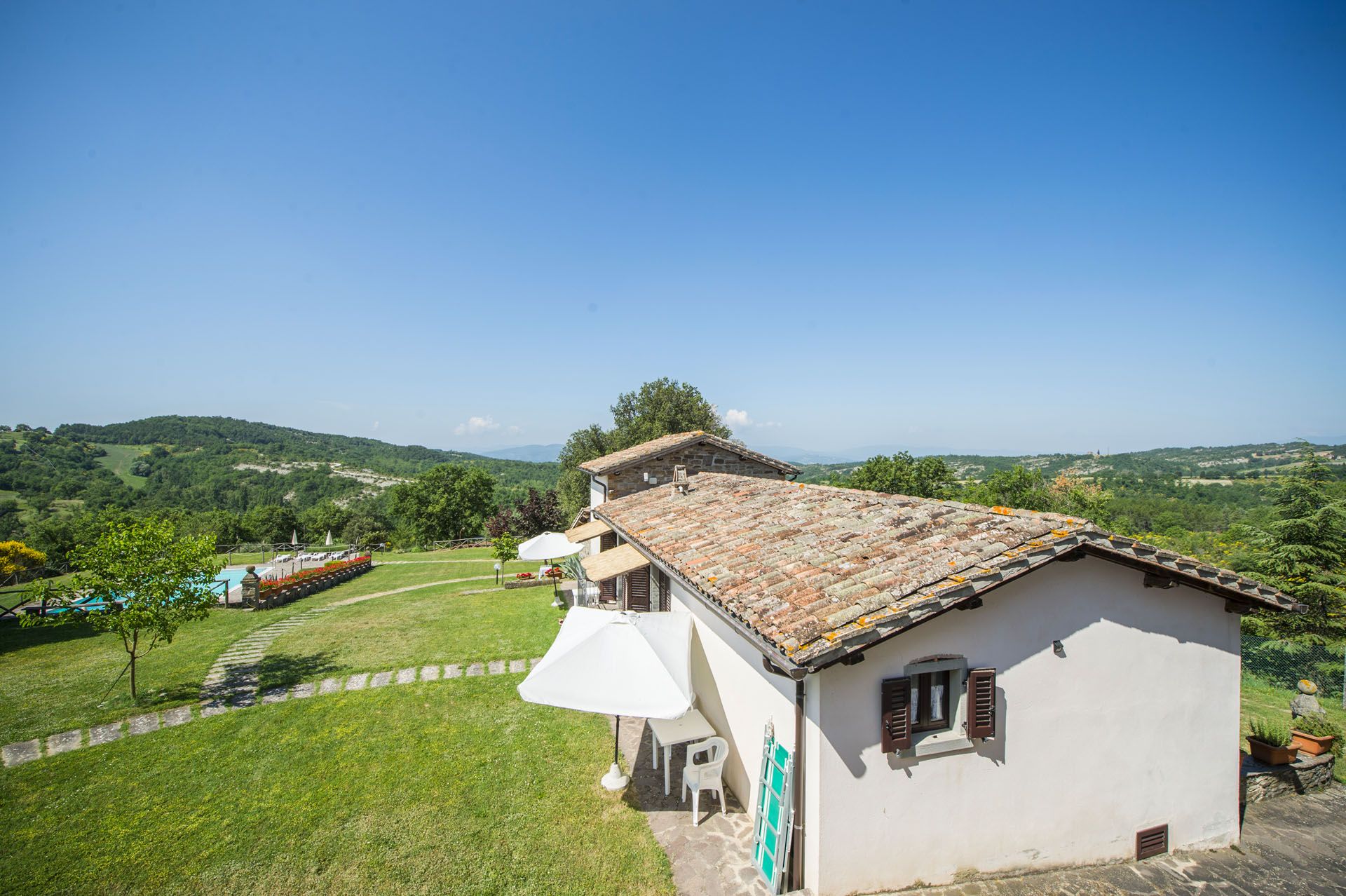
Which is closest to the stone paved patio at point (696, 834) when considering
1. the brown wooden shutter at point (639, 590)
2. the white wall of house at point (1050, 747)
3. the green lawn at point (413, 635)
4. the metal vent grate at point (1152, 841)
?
the white wall of house at point (1050, 747)

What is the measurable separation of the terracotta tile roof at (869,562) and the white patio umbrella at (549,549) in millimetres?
10683

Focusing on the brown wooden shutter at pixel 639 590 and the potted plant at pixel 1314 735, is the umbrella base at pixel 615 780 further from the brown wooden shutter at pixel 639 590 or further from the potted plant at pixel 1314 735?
the potted plant at pixel 1314 735

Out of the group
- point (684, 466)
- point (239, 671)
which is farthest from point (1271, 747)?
point (239, 671)

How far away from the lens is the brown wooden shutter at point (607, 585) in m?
18.9

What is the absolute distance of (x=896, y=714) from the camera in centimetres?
614

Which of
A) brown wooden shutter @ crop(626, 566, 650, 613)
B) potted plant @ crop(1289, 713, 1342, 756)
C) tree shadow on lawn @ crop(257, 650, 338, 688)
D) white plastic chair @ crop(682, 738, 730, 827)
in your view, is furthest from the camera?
brown wooden shutter @ crop(626, 566, 650, 613)

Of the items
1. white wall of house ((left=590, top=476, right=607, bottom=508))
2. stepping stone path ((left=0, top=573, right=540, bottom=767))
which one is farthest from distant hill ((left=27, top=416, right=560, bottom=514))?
stepping stone path ((left=0, top=573, right=540, bottom=767))

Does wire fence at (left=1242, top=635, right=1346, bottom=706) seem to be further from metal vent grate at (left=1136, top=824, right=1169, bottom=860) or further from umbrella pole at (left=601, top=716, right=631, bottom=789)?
umbrella pole at (left=601, top=716, right=631, bottom=789)

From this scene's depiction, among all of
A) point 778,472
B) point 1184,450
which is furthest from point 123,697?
point 1184,450

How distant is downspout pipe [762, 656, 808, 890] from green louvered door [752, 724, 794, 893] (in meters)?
0.06

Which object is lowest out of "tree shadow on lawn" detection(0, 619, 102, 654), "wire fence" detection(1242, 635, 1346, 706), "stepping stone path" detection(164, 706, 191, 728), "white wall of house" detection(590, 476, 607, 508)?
"wire fence" detection(1242, 635, 1346, 706)

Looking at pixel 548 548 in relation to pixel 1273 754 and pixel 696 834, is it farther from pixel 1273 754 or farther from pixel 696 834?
pixel 1273 754

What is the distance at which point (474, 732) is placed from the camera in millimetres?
10398

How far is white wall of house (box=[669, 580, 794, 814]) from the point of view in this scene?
679cm
